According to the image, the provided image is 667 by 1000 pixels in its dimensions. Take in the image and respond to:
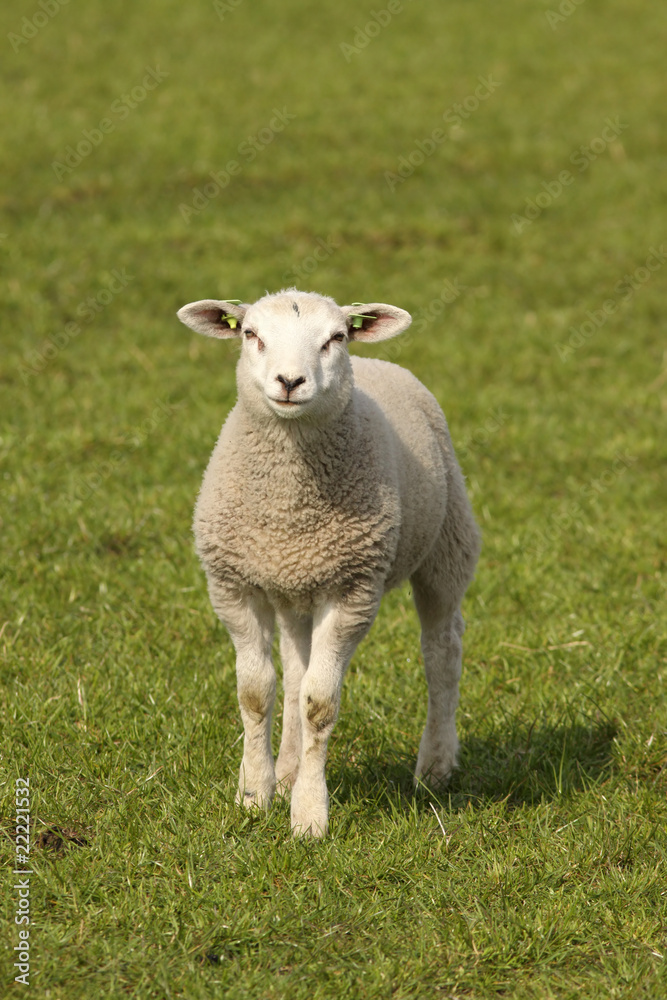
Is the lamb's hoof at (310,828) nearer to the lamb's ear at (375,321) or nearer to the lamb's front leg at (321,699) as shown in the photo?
the lamb's front leg at (321,699)

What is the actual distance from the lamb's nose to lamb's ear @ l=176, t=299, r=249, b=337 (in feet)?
1.47

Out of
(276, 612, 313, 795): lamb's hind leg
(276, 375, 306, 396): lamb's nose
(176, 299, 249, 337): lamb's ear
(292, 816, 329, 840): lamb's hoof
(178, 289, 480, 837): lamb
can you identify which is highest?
(176, 299, 249, 337): lamb's ear

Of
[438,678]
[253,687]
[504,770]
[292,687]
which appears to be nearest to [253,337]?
[253,687]

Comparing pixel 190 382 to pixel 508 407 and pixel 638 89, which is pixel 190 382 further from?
pixel 638 89

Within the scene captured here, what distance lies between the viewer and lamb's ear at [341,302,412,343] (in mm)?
3758

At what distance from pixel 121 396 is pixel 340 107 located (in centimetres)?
695

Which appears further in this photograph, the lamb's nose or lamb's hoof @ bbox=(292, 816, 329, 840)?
lamb's hoof @ bbox=(292, 816, 329, 840)

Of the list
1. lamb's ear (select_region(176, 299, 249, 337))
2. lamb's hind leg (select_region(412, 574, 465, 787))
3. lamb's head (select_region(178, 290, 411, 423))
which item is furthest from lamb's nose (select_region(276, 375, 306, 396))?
lamb's hind leg (select_region(412, 574, 465, 787))

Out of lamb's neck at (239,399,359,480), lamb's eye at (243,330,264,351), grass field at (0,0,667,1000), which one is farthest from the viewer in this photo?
lamb's neck at (239,399,359,480)

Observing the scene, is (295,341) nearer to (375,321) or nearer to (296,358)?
(296,358)

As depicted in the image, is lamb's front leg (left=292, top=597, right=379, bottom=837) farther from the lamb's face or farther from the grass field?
the lamb's face

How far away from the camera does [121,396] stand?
7.75 m

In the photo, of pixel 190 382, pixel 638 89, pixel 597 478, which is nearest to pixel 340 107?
pixel 638 89

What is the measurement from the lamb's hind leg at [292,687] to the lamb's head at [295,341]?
86 centimetres
